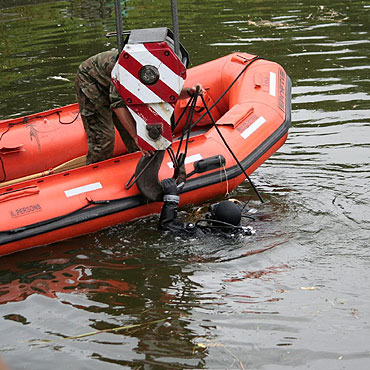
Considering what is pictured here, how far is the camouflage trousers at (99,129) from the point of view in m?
5.77

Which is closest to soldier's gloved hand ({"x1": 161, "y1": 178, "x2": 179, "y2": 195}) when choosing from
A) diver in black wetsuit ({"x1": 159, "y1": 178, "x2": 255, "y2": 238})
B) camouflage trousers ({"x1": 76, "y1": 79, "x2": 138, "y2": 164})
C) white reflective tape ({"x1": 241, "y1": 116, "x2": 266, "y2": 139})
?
diver in black wetsuit ({"x1": 159, "y1": 178, "x2": 255, "y2": 238})

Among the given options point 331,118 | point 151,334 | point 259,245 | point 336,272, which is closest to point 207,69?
point 331,118

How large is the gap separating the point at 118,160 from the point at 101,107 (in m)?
0.46

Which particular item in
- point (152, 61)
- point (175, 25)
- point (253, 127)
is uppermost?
point (175, 25)

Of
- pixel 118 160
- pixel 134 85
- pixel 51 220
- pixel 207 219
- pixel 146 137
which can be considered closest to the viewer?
pixel 134 85

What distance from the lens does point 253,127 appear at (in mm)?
6281

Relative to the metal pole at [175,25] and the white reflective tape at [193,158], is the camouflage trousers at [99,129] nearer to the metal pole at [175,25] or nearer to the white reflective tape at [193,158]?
the white reflective tape at [193,158]

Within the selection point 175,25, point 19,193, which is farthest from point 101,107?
point 175,25

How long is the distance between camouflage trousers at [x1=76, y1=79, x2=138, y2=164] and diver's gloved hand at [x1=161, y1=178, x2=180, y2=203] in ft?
2.22

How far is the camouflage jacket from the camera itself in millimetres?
5497

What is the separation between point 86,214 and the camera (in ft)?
18.2

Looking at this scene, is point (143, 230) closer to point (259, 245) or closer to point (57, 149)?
point (259, 245)

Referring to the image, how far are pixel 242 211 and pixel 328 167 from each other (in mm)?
1301

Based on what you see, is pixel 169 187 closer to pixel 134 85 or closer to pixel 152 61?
pixel 134 85
